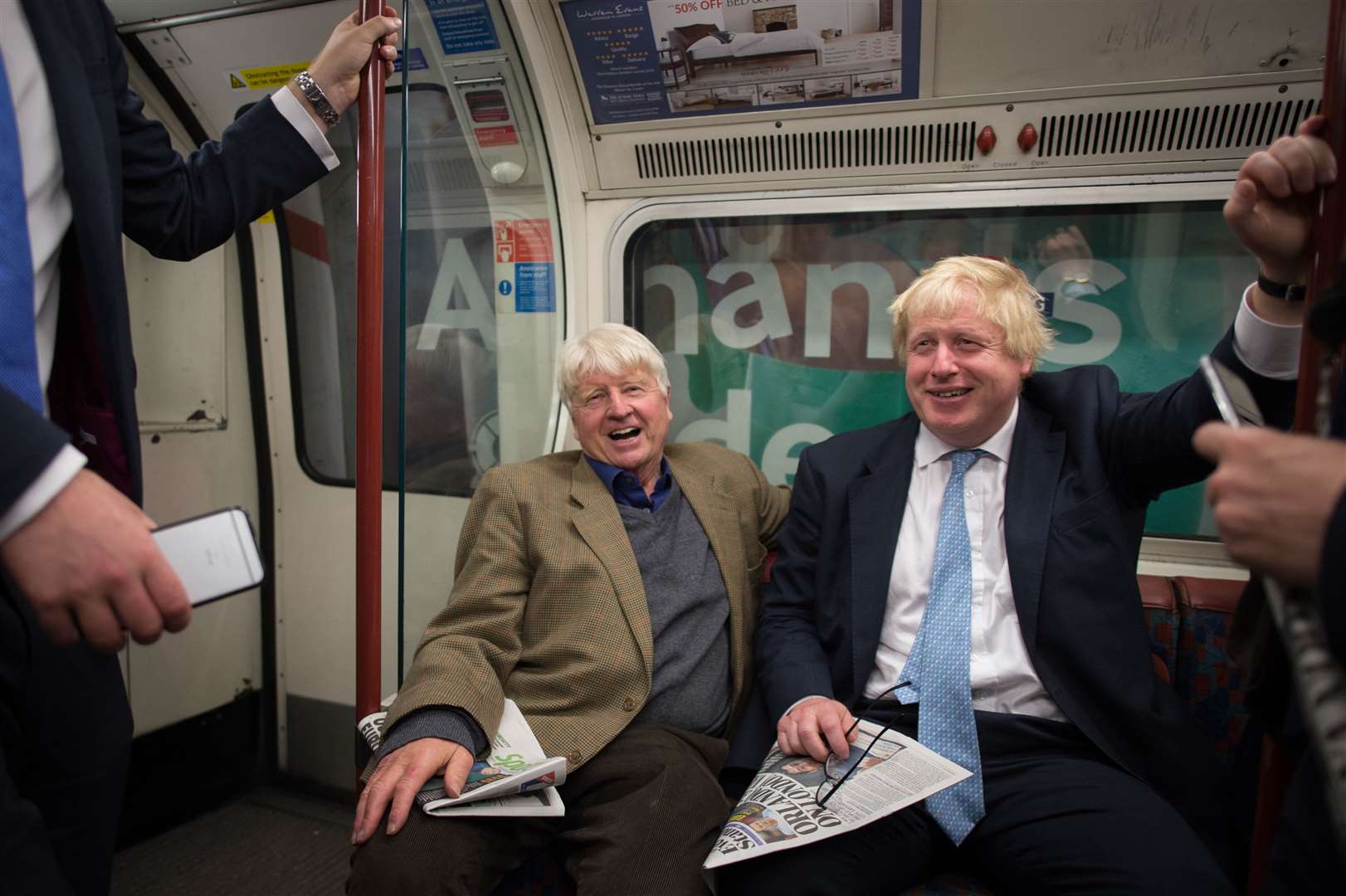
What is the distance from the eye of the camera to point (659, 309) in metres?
2.83

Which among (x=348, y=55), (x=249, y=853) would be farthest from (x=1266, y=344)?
(x=249, y=853)

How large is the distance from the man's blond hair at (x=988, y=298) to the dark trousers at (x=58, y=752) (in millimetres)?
1697

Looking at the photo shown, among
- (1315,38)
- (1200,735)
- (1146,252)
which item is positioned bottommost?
(1200,735)

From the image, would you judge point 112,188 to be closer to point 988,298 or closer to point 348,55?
point 348,55

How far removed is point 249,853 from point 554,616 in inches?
66.8

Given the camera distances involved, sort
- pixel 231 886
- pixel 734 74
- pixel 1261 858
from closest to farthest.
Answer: pixel 1261 858 < pixel 734 74 < pixel 231 886

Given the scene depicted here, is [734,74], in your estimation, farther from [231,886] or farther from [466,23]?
[231,886]

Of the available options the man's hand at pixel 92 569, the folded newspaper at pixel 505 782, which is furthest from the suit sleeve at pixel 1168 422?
the man's hand at pixel 92 569

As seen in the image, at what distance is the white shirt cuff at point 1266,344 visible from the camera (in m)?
1.26

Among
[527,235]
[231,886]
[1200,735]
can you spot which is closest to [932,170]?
[527,235]

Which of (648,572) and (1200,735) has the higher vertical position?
(648,572)

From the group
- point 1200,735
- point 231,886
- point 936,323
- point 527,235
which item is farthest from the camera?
point 527,235

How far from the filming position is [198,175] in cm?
142

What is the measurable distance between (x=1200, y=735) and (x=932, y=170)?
1589 millimetres
